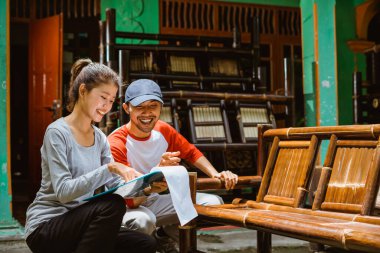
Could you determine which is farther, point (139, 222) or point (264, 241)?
point (264, 241)

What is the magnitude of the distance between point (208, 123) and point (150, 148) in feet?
7.21

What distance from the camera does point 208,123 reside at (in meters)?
5.40

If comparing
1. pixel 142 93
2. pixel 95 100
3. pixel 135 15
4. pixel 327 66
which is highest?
pixel 135 15

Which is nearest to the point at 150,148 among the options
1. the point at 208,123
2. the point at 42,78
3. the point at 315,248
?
the point at 315,248

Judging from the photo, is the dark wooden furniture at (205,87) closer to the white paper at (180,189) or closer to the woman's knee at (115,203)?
the white paper at (180,189)

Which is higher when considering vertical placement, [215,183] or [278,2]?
[278,2]

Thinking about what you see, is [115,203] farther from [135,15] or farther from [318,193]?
[135,15]

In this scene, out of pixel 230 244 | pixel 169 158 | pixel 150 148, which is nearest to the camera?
pixel 169 158

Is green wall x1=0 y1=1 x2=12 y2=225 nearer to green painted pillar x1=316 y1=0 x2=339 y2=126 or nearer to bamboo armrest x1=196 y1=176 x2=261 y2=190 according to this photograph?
bamboo armrest x1=196 y1=176 x2=261 y2=190

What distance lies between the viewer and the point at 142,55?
5852mm

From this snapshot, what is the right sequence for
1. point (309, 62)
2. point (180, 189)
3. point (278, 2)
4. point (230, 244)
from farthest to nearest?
1. point (278, 2)
2. point (309, 62)
3. point (230, 244)
4. point (180, 189)

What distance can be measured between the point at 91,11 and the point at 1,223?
501 cm

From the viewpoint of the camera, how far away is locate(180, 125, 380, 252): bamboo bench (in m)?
2.11

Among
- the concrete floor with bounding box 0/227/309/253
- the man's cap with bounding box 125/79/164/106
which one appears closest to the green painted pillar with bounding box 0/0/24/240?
the concrete floor with bounding box 0/227/309/253
